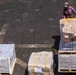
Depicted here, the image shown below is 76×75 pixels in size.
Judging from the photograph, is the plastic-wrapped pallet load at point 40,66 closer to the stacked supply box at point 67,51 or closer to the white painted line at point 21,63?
the stacked supply box at point 67,51

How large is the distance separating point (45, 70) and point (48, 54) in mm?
910

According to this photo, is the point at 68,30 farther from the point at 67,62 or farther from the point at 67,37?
the point at 67,62

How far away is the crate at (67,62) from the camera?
10430mm

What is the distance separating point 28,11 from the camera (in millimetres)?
16781

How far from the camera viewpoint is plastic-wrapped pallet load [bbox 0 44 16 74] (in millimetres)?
10703

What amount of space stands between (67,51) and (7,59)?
2331 mm

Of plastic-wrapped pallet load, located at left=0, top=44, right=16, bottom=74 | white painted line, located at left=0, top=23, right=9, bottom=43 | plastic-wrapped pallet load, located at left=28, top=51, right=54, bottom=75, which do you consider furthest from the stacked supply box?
white painted line, located at left=0, top=23, right=9, bottom=43

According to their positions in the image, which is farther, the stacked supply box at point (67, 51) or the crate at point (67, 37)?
the crate at point (67, 37)

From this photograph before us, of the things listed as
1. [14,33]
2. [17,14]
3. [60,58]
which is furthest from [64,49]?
[17,14]

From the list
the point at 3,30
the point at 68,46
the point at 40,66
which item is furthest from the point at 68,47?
the point at 3,30

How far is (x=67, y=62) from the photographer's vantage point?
1045 centimetres

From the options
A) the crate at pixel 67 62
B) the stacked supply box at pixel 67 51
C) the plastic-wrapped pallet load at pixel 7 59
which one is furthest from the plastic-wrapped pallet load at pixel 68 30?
the plastic-wrapped pallet load at pixel 7 59

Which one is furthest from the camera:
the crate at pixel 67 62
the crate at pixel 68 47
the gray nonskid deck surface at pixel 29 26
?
the gray nonskid deck surface at pixel 29 26

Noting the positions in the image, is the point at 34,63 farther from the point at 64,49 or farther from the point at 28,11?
the point at 28,11
